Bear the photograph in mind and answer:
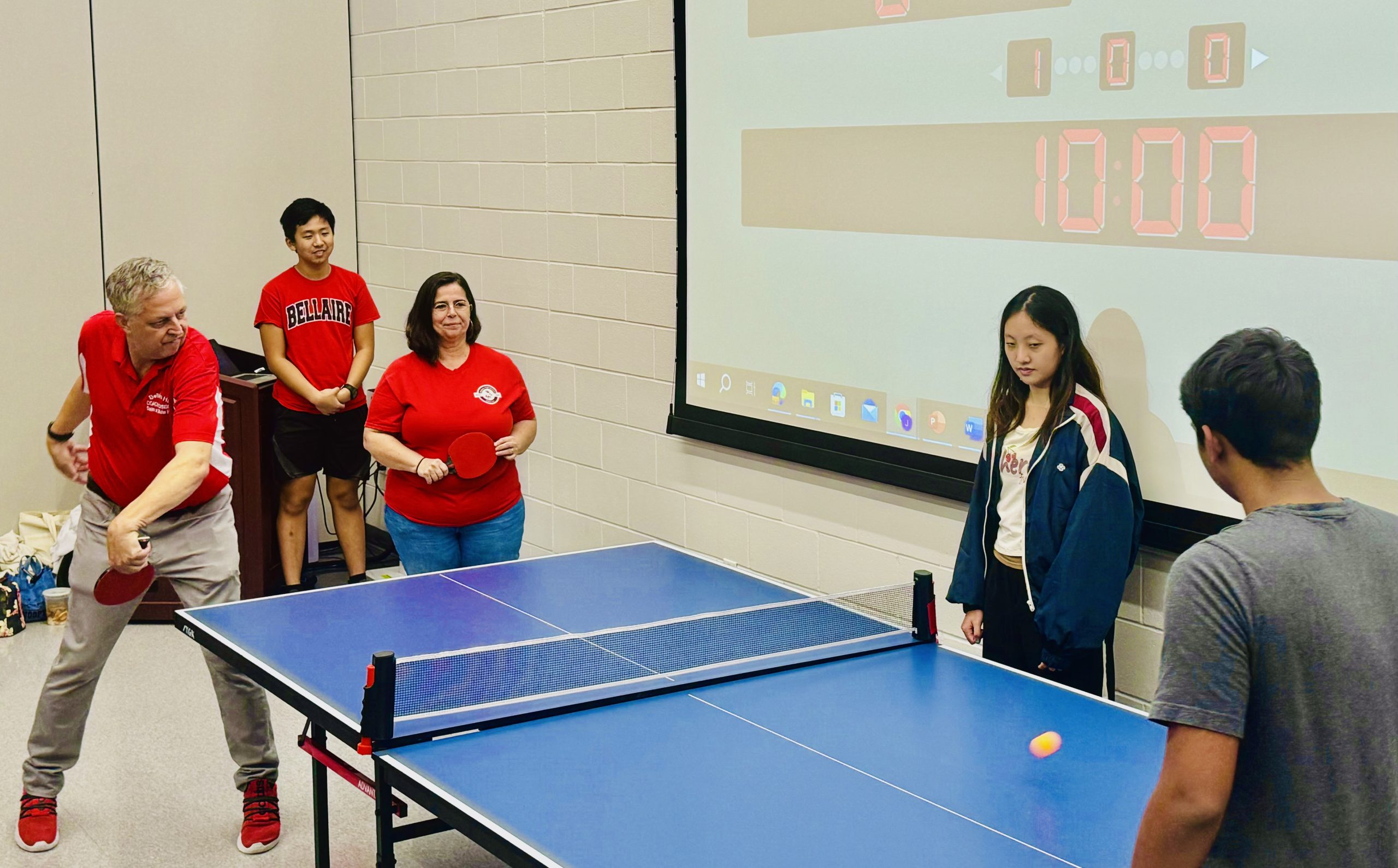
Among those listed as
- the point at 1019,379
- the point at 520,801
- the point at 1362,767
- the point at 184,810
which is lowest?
the point at 184,810

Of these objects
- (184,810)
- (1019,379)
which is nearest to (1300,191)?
(1019,379)

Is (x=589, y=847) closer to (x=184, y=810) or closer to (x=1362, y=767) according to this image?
(x=1362, y=767)

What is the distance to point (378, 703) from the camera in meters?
2.40

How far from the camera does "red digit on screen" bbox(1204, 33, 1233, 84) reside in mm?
2977

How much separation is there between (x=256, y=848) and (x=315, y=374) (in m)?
2.44

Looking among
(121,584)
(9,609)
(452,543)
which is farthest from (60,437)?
(9,609)

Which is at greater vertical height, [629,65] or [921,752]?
[629,65]

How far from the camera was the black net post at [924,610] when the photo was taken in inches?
118

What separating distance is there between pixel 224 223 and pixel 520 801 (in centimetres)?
497

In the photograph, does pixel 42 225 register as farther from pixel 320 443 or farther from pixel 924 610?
pixel 924 610

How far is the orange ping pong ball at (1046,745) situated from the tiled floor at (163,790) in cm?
181

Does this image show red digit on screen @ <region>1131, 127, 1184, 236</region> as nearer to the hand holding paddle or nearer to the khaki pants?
the hand holding paddle

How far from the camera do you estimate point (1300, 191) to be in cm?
287

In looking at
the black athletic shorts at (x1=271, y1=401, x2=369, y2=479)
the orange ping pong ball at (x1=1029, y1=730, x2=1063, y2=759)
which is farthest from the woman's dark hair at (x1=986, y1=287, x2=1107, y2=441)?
the black athletic shorts at (x1=271, y1=401, x2=369, y2=479)
